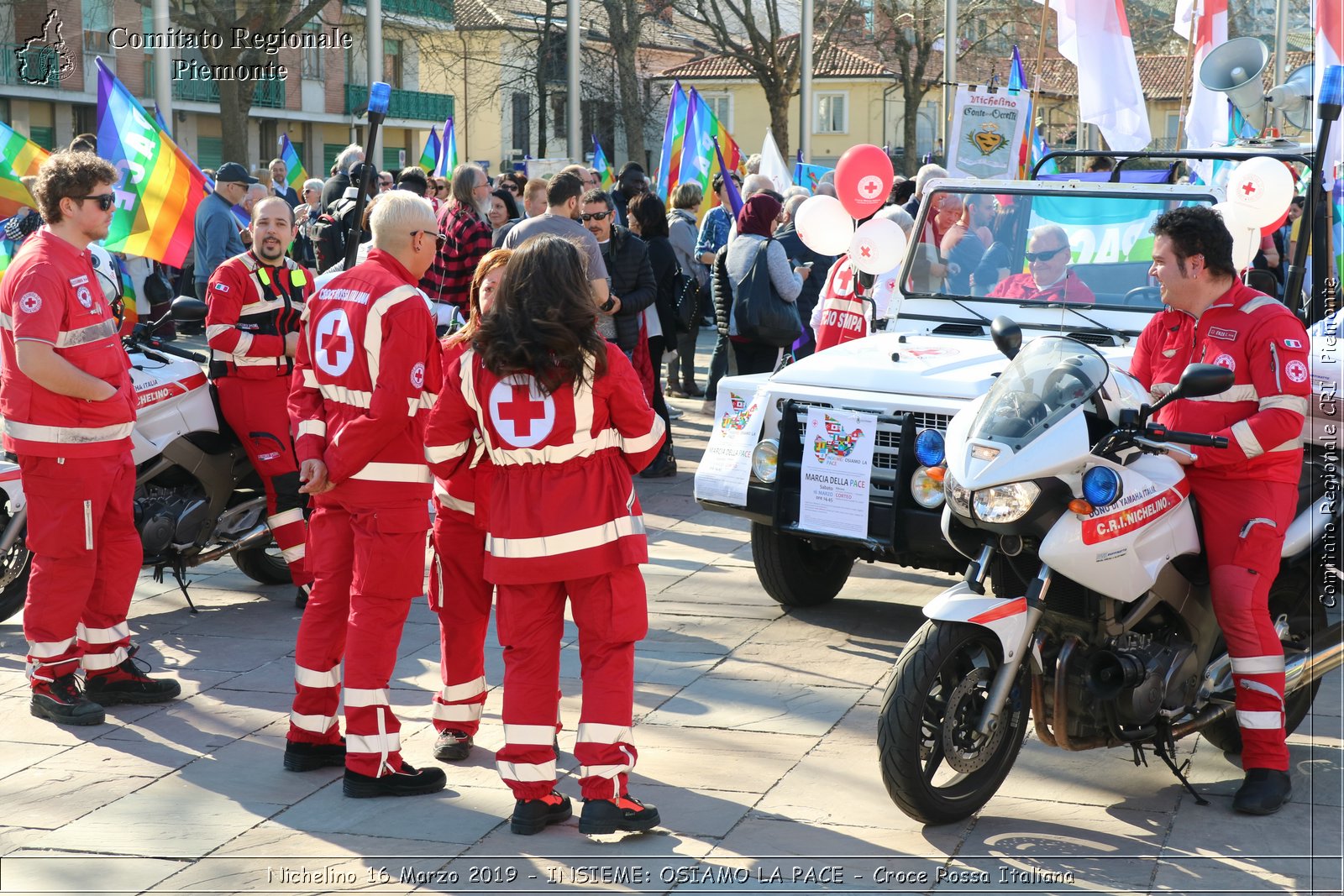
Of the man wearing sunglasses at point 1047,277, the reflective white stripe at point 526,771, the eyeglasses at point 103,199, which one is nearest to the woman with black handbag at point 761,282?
the man wearing sunglasses at point 1047,277

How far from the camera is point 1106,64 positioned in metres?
12.7

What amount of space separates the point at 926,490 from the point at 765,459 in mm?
745

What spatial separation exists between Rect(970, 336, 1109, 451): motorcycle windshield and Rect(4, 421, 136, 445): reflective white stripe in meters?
3.32

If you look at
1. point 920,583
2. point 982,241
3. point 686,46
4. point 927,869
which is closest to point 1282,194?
point 982,241

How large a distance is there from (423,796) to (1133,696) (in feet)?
7.56

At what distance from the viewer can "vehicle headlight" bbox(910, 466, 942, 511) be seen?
598 centimetres

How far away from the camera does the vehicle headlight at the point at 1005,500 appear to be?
4.26 metres

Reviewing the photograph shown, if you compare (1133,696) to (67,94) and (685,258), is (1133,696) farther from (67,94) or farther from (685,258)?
(67,94)

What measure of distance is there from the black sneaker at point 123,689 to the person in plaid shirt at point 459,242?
13.5 feet

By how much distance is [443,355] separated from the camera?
5441 mm

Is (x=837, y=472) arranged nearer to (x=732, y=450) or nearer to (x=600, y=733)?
(x=732, y=450)

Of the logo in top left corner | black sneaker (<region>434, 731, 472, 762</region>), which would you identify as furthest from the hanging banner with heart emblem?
the logo in top left corner

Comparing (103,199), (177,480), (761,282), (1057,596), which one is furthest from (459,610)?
(761,282)

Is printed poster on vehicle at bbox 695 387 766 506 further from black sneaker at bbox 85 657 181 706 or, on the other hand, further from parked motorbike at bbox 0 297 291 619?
black sneaker at bbox 85 657 181 706
